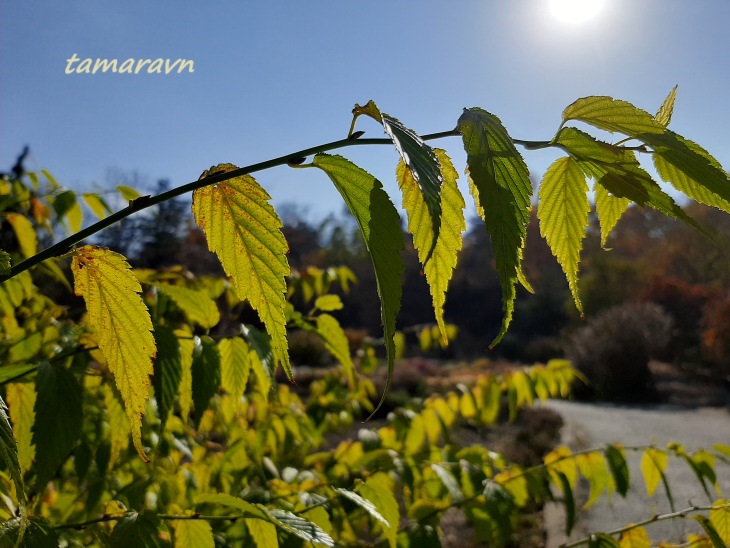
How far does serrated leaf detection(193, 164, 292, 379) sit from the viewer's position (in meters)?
0.48

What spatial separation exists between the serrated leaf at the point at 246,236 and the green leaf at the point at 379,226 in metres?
0.06

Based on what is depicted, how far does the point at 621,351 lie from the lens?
13234 mm

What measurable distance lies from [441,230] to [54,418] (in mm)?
503

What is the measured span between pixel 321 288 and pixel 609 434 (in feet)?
22.3

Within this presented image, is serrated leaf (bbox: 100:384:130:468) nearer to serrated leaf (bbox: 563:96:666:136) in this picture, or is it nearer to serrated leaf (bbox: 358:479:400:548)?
serrated leaf (bbox: 358:479:400:548)

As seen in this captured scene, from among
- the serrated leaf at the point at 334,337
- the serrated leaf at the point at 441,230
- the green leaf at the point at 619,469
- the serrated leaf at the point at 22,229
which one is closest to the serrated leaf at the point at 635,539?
the green leaf at the point at 619,469

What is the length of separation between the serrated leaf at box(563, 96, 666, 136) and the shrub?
13087 millimetres

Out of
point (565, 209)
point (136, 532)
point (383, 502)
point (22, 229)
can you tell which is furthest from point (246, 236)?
point (22, 229)

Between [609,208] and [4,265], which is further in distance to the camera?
[609,208]

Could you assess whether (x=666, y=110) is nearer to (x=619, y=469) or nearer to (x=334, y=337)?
(x=334, y=337)

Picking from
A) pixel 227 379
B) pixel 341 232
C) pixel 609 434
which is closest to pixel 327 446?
pixel 609 434

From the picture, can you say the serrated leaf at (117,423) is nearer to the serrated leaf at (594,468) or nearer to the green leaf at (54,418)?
the green leaf at (54,418)

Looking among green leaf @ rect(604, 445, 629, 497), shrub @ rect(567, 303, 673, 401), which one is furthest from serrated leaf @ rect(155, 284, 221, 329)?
shrub @ rect(567, 303, 673, 401)

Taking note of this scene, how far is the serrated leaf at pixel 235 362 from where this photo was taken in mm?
1060
